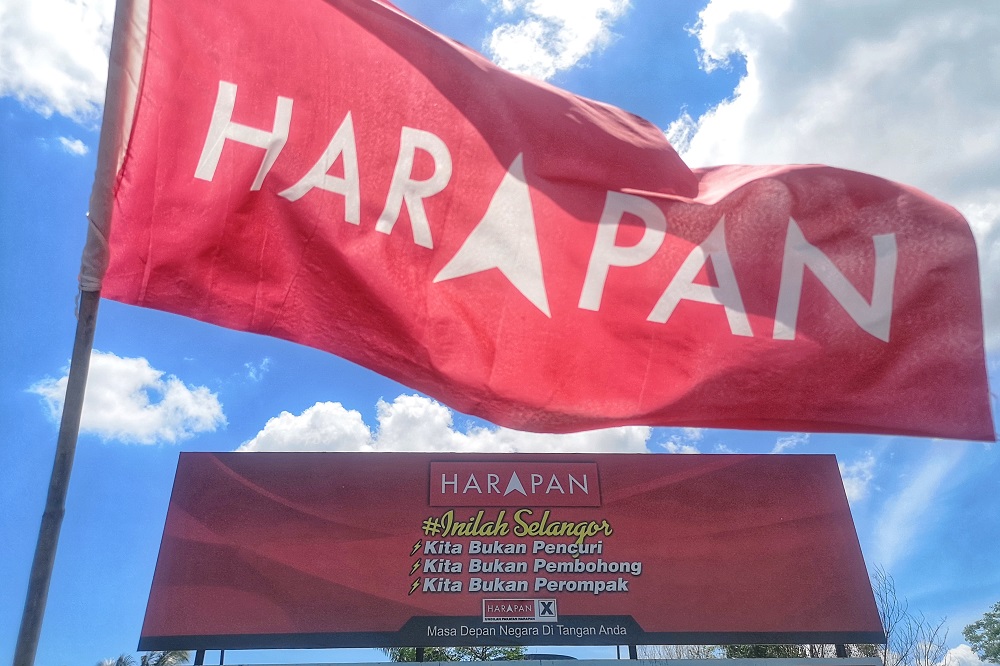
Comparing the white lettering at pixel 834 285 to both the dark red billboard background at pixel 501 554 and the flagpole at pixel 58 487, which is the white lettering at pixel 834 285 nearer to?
the flagpole at pixel 58 487

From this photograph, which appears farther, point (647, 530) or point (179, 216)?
point (647, 530)

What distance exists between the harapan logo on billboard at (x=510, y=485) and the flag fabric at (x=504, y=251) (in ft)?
43.9

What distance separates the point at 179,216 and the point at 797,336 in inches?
110

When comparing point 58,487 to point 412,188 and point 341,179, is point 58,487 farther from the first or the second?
point 412,188

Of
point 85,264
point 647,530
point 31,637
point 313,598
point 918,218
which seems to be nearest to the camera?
point 31,637

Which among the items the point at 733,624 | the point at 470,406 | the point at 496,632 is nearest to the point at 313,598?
the point at 496,632

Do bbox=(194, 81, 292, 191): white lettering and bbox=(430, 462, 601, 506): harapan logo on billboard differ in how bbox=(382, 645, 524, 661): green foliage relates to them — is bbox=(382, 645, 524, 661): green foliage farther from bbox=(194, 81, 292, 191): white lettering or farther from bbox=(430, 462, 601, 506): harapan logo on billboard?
bbox=(194, 81, 292, 191): white lettering

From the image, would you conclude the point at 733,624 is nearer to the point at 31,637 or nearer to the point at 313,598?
the point at 313,598

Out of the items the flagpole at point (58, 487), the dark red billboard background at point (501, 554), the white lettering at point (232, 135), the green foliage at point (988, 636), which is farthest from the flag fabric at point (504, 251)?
the green foliage at point (988, 636)

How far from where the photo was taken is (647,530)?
56.4 ft

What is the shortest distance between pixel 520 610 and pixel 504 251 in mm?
13140

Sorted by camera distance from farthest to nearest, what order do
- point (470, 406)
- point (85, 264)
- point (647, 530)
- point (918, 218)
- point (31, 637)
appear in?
point (647, 530)
point (918, 218)
point (470, 406)
point (85, 264)
point (31, 637)

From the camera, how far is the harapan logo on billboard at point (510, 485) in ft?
56.4

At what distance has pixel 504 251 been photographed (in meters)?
4.13
